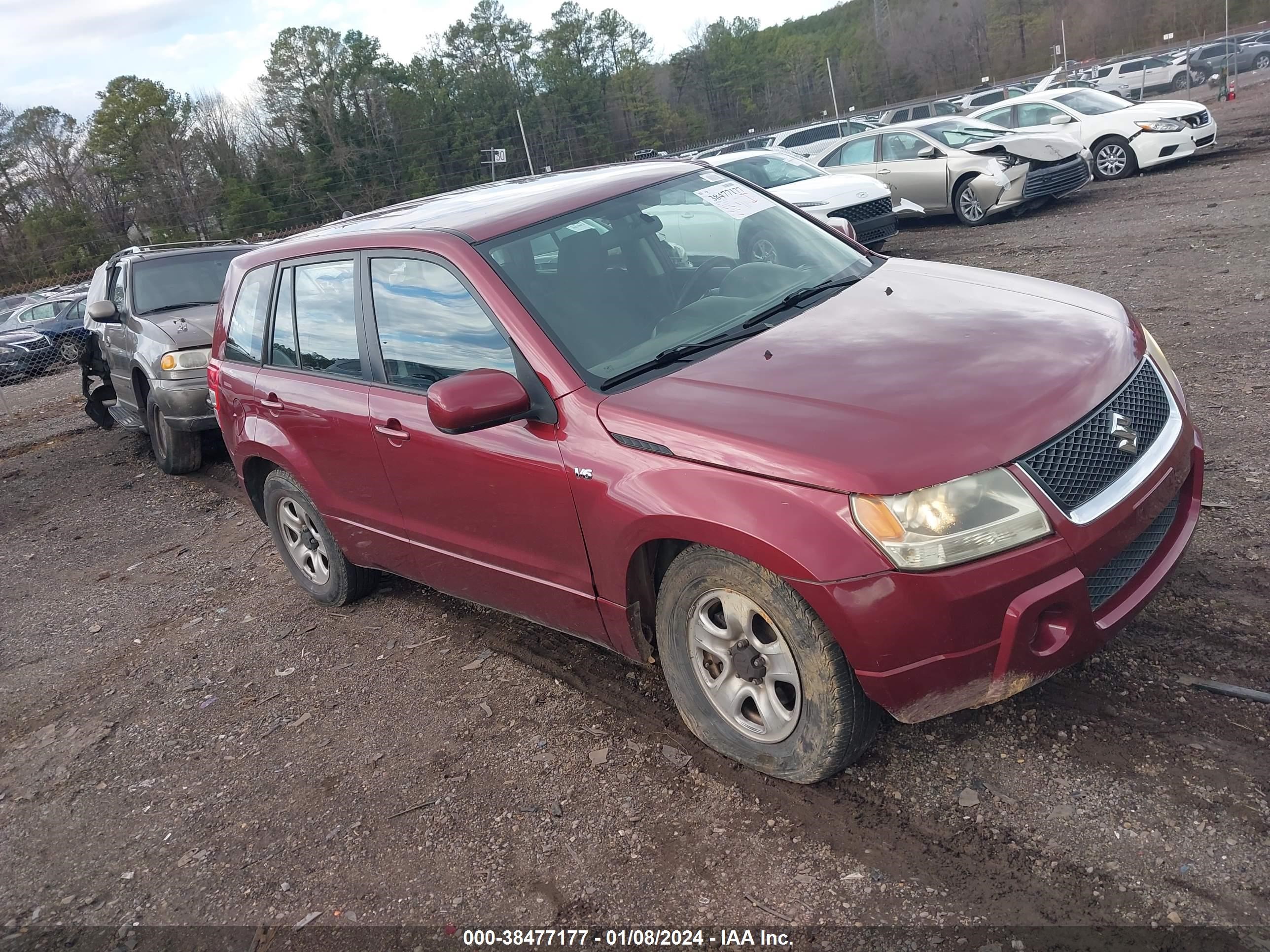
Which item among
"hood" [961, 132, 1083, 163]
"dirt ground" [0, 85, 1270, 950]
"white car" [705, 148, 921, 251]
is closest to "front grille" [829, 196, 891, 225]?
"white car" [705, 148, 921, 251]

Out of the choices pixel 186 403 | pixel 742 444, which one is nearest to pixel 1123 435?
pixel 742 444

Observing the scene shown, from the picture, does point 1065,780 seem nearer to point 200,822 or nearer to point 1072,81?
point 200,822

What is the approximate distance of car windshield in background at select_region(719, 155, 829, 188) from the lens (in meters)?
13.7

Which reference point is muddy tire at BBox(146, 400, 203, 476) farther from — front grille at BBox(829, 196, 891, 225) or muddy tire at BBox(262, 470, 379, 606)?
front grille at BBox(829, 196, 891, 225)

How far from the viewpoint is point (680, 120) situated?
6231 centimetres

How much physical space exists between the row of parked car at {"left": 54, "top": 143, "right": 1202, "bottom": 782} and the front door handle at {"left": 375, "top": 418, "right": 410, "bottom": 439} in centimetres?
1

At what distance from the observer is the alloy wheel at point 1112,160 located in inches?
625

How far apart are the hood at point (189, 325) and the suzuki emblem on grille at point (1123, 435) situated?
714cm

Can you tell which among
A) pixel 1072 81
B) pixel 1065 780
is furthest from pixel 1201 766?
pixel 1072 81

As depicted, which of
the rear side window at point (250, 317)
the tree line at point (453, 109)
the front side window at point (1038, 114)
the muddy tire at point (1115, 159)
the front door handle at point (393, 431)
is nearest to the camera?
the front door handle at point (393, 431)

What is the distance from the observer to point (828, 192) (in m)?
12.7

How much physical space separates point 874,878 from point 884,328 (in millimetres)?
1745

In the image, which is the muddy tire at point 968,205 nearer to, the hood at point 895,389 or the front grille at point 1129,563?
the hood at point 895,389

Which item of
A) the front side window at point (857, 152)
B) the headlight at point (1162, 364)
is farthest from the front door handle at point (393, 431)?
the front side window at point (857, 152)
